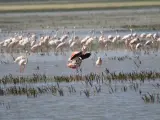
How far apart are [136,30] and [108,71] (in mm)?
18327

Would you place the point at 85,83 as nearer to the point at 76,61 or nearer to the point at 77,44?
the point at 76,61

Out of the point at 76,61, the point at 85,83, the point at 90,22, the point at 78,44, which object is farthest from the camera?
the point at 90,22

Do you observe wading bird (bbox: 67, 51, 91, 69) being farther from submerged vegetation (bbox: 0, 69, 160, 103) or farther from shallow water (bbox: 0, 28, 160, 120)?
shallow water (bbox: 0, 28, 160, 120)

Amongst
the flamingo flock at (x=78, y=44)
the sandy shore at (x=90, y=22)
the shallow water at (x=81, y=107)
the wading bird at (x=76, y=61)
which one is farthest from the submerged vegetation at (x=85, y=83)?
the sandy shore at (x=90, y=22)

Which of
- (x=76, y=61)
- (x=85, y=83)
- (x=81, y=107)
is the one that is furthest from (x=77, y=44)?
(x=81, y=107)

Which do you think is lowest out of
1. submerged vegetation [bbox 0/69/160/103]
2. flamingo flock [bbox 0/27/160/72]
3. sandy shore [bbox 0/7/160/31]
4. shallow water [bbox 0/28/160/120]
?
shallow water [bbox 0/28/160/120]

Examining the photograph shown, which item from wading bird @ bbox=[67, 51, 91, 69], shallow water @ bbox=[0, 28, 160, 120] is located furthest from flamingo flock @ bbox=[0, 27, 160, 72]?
shallow water @ bbox=[0, 28, 160, 120]

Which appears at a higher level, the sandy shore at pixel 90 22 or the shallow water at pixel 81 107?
the sandy shore at pixel 90 22

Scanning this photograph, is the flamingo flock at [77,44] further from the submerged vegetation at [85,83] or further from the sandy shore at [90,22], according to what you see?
the sandy shore at [90,22]

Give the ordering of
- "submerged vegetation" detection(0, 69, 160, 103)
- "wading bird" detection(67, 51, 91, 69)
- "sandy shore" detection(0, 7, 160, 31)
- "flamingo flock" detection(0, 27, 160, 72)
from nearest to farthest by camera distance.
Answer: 1. "submerged vegetation" detection(0, 69, 160, 103)
2. "wading bird" detection(67, 51, 91, 69)
3. "flamingo flock" detection(0, 27, 160, 72)
4. "sandy shore" detection(0, 7, 160, 31)

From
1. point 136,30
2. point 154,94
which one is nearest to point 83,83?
point 154,94

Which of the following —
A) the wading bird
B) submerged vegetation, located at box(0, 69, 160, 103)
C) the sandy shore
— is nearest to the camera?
submerged vegetation, located at box(0, 69, 160, 103)

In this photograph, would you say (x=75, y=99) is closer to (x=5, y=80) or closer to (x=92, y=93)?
(x=92, y=93)

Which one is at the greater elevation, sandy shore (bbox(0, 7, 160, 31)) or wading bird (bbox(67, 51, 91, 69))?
sandy shore (bbox(0, 7, 160, 31))
